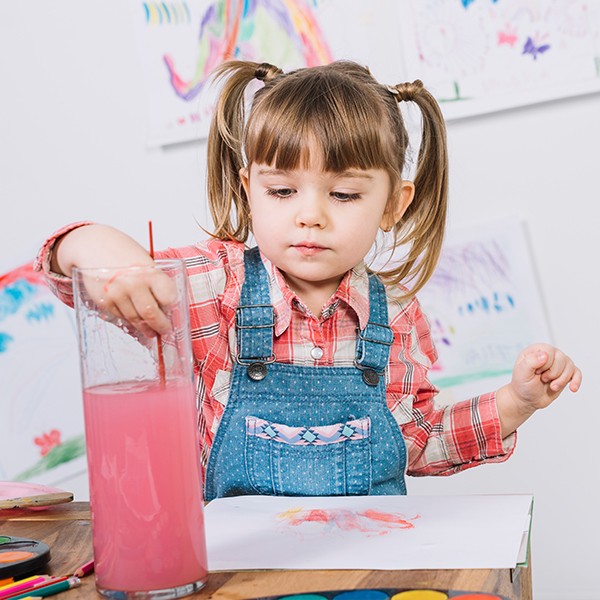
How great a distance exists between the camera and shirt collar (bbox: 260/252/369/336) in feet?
3.59

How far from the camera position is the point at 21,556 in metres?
0.72

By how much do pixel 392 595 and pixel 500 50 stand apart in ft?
4.55

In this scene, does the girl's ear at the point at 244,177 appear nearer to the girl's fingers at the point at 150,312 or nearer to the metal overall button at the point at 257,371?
the metal overall button at the point at 257,371

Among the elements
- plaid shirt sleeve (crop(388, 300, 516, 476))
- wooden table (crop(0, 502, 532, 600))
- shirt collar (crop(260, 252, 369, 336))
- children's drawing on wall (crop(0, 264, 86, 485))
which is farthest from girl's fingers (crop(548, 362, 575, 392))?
children's drawing on wall (crop(0, 264, 86, 485))

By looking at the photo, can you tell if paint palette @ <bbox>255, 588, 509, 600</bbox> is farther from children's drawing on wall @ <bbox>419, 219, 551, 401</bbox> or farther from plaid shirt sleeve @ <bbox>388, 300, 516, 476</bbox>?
children's drawing on wall @ <bbox>419, 219, 551, 401</bbox>

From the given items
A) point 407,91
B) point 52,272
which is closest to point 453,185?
point 407,91

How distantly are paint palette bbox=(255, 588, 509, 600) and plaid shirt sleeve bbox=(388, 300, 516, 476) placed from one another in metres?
0.50

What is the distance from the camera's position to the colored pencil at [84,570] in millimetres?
691

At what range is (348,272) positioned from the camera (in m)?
1.13

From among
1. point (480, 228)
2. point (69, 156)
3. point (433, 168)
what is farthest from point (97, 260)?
point (69, 156)

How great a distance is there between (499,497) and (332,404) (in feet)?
0.77

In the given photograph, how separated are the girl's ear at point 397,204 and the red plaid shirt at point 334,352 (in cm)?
8

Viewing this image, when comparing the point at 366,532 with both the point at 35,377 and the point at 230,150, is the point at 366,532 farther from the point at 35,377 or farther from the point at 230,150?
the point at 35,377

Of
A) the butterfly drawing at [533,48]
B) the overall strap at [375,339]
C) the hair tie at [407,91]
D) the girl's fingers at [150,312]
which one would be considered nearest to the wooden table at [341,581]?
the girl's fingers at [150,312]
